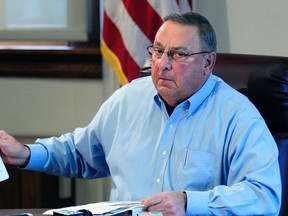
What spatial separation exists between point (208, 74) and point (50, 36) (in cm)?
165

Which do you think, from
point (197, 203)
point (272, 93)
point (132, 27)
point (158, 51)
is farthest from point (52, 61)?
point (197, 203)

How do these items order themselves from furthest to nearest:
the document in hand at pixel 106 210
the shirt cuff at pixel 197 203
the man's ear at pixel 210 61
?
the man's ear at pixel 210 61 → the shirt cuff at pixel 197 203 → the document in hand at pixel 106 210

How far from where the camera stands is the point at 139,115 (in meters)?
2.24

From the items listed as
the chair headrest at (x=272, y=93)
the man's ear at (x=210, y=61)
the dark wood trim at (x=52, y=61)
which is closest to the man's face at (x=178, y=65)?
the man's ear at (x=210, y=61)

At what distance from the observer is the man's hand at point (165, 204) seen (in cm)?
177

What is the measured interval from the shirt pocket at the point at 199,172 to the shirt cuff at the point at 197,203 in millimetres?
155

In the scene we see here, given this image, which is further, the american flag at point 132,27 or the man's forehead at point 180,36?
the american flag at point 132,27

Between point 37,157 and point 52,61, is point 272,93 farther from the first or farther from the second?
point 52,61

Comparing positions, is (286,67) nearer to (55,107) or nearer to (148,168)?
(148,168)

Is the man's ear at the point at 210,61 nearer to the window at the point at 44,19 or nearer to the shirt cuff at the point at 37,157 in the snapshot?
the shirt cuff at the point at 37,157

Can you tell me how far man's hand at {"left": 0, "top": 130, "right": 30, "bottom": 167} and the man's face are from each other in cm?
49

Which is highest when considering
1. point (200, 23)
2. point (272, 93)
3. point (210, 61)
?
point (200, 23)

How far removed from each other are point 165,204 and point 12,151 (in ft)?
2.05

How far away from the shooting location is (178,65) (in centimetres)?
209
